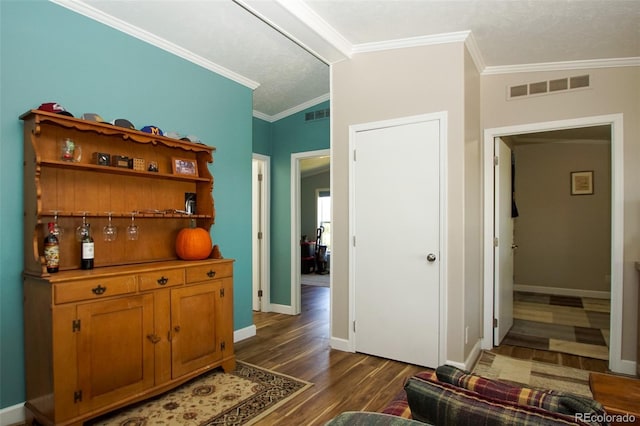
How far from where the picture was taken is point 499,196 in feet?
12.6

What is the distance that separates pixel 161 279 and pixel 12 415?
119 cm

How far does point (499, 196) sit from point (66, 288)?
12.4 ft

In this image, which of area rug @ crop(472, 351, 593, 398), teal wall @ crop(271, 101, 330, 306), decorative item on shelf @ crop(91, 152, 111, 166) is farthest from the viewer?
teal wall @ crop(271, 101, 330, 306)

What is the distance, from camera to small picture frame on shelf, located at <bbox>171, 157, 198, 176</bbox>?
124 inches

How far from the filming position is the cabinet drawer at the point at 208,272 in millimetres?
2857

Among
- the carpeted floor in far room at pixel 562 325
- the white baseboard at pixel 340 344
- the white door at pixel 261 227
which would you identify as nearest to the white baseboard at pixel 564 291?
the carpeted floor in far room at pixel 562 325

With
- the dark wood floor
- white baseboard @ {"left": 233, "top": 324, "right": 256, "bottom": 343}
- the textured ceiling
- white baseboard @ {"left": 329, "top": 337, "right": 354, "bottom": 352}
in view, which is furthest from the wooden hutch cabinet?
white baseboard @ {"left": 329, "top": 337, "right": 354, "bottom": 352}

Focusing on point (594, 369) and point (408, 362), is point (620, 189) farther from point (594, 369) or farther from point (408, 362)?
point (408, 362)

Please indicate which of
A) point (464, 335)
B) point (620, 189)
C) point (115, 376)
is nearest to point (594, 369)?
point (464, 335)

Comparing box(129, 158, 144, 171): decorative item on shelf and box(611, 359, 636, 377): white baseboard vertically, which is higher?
box(129, 158, 144, 171): decorative item on shelf

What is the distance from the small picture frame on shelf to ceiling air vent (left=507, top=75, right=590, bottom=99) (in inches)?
122

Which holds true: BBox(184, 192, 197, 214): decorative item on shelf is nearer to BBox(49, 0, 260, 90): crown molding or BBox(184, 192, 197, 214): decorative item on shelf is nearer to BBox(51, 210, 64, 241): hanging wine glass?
BBox(51, 210, 64, 241): hanging wine glass

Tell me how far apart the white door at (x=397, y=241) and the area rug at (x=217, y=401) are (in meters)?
0.96

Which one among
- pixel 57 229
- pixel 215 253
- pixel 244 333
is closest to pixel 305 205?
pixel 244 333
